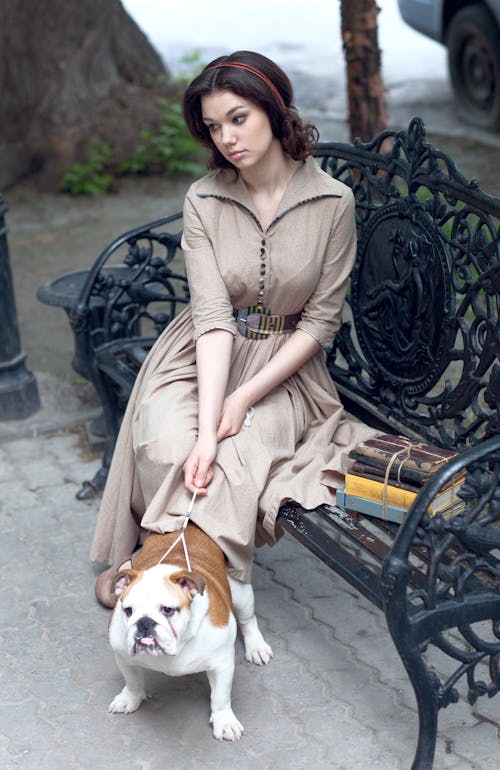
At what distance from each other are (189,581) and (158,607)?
4.8 inches

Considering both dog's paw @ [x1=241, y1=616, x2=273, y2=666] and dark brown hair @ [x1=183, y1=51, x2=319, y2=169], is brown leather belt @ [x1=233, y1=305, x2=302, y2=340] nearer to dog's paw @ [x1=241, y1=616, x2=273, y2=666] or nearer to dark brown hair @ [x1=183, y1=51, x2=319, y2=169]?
→ dark brown hair @ [x1=183, y1=51, x2=319, y2=169]

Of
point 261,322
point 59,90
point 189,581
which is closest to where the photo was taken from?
point 189,581

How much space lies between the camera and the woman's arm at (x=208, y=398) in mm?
3291

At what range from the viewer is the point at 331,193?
354 centimetres

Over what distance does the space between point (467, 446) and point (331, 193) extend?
916 millimetres

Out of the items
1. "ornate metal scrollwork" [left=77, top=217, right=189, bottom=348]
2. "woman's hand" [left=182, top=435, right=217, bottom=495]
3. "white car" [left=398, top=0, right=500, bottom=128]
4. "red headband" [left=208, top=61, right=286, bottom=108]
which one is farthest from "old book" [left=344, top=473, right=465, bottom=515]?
"white car" [left=398, top=0, right=500, bottom=128]

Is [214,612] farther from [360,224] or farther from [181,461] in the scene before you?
[360,224]

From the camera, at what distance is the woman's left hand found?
3436mm

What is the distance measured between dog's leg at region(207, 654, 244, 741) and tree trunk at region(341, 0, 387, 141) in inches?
120

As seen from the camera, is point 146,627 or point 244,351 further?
point 244,351

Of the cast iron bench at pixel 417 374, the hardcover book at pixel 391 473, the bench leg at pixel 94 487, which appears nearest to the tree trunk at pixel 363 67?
the cast iron bench at pixel 417 374

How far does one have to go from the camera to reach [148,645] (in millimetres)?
2764

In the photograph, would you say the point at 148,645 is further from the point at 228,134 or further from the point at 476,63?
the point at 476,63

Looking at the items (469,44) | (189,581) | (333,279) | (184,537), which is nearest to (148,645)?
(189,581)
